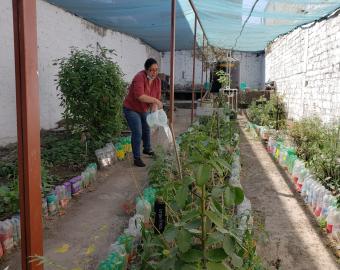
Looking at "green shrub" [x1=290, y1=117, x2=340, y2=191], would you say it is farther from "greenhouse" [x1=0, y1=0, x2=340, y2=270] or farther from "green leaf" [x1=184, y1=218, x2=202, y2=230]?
"green leaf" [x1=184, y1=218, x2=202, y2=230]

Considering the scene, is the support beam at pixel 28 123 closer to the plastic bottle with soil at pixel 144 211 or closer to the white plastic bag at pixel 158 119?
the plastic bottle with soil at pixel 144 211

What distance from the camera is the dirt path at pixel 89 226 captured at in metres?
2.71

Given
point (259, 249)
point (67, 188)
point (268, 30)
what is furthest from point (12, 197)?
point (268, 30)

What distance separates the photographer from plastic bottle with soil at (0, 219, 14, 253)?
273 cm

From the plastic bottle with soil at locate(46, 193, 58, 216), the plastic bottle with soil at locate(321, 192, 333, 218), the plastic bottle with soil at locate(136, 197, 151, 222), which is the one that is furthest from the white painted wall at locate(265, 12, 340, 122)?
the plastic bottle with soil at locate(46, 193, 58, 216)

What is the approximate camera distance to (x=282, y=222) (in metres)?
3.69

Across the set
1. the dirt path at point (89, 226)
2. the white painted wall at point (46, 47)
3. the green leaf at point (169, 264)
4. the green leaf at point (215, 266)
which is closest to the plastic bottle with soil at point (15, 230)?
the dirt path at point (89, 226)

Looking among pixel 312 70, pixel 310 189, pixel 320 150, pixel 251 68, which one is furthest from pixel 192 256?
pixel 251 68

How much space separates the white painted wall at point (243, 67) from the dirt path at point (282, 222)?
44.8ft

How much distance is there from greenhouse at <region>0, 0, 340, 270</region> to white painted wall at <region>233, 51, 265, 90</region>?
334 inches

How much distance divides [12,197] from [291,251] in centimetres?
260

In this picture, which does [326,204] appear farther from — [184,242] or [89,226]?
[184,242]

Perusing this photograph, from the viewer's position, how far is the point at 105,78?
545 centimetres

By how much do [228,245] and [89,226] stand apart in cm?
222
